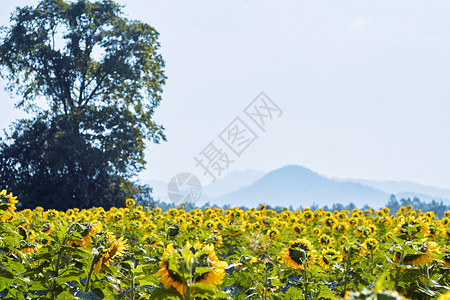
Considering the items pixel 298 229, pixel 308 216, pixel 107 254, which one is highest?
pixel 308 216

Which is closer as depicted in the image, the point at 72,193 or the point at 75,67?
the point at 72,193

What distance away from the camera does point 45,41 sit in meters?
21.5

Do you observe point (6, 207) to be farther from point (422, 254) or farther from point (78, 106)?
point (78, 106)

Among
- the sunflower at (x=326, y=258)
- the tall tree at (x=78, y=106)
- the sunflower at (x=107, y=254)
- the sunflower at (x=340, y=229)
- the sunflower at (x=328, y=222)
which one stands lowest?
the sunflower at (x=326, y=258)

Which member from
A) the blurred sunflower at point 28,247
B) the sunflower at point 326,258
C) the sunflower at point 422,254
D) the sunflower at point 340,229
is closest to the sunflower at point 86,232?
the blurred sunflower at point 28,247

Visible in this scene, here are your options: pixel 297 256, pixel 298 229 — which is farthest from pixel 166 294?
pixel 298 229

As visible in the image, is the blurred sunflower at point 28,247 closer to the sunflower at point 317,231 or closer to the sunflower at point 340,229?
the sunflower at point 340,229

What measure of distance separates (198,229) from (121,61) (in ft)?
48.8

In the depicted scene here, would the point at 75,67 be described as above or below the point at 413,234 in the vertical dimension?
above

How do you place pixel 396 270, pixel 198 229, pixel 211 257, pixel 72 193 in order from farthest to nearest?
pixel 72 193 → pixel 198 229 → pixel 396 270 → pixel 211 257

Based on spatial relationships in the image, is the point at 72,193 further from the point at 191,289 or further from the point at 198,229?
the point at 191,289

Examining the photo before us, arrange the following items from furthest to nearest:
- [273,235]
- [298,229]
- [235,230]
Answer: [298,229]
[273,235]
[235,230]

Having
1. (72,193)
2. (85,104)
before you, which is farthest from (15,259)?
(85,104)

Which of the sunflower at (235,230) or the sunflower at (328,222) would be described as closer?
the sunflower at (235,230)
